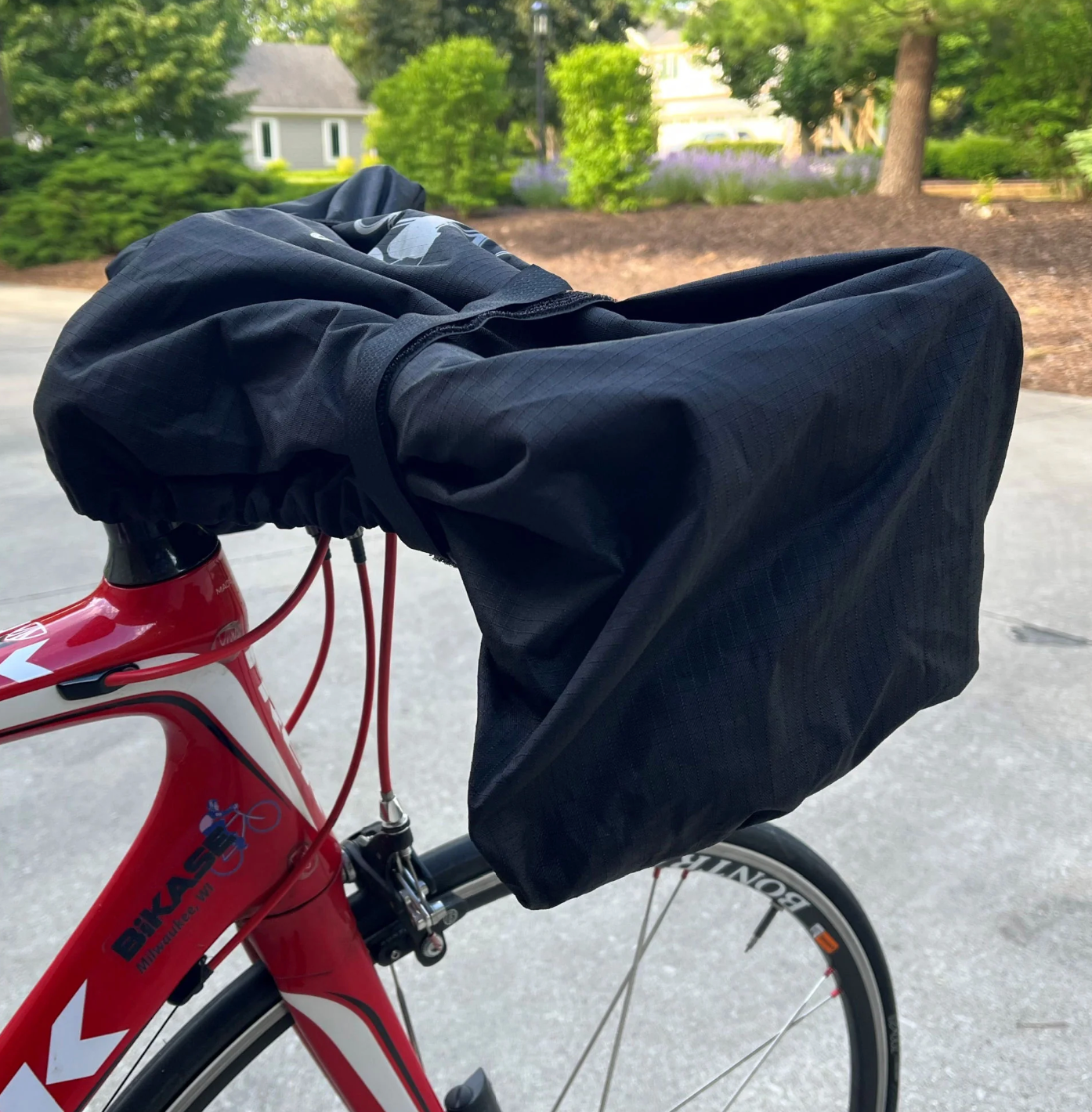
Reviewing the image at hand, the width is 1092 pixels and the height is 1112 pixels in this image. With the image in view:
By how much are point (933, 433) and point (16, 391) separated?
686 cm

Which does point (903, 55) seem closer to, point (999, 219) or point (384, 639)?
point (999, 219)

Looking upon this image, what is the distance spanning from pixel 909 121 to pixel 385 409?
13.7 m

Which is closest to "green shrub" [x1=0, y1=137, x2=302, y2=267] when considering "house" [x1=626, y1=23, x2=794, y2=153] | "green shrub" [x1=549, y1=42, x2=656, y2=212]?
"green shrub" [x1=549, y1=42, x2=656, y2=212]

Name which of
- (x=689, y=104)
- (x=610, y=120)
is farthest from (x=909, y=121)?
(x=689, y=104)

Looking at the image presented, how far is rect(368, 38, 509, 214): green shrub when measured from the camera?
16797 mm

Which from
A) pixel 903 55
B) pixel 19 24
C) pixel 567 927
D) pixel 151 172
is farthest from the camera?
pixel 19 24

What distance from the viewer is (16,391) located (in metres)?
6.61

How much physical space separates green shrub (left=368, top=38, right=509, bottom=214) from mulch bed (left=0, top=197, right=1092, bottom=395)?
98.4 inches

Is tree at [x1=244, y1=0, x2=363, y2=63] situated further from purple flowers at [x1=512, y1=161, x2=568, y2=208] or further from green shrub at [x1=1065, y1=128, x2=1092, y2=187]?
green shrub at [x1=1065, y1=128, x2=1092, y2=187]

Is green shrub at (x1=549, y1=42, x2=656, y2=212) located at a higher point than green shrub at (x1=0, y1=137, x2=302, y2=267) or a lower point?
higher

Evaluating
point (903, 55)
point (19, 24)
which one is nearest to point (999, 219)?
point (903, 55)

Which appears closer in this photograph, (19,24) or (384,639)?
(384,639)

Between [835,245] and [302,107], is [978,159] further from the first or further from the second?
[302,107]

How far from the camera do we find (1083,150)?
11211 mm
